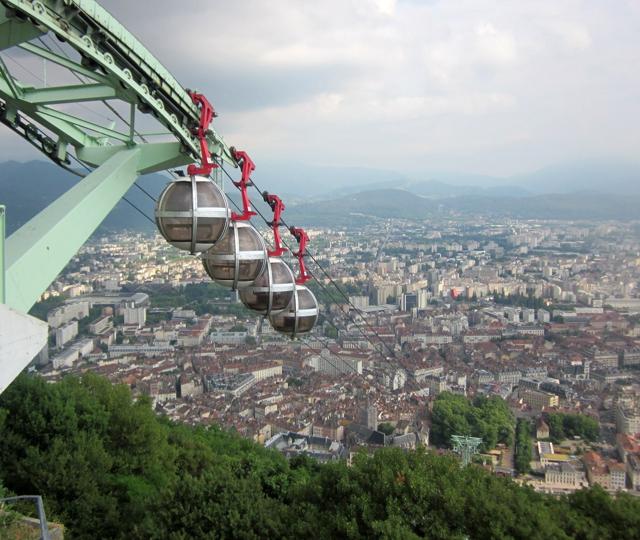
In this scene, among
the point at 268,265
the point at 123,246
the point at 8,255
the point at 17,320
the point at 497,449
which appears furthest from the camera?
the point at 123,246

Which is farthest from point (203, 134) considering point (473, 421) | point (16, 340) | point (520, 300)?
point (520, 300)

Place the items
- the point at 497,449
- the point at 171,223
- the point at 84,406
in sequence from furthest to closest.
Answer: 1. the point at 497,449
2. the point at 84,406
3. the point at 171,223

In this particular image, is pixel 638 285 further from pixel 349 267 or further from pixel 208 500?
pixel 208 500

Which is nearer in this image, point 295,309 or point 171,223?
point 171,223

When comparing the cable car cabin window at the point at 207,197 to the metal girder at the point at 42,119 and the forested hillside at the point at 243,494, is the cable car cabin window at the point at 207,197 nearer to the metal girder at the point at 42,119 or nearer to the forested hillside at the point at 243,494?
the metal girder at the point at 42,119

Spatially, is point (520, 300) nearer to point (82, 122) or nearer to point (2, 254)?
point (82, 122)

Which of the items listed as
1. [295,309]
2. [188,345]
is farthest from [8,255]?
[188,345]

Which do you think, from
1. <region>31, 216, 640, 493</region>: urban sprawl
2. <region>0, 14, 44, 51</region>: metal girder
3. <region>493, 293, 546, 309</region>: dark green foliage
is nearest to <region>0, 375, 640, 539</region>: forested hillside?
<region>31, 216, 640, 493</region>: urban sprawl

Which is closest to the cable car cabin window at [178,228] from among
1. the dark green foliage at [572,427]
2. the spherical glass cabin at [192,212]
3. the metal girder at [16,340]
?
the spherical glass cabin at [192,212]

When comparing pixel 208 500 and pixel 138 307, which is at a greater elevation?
pixel 208 500
